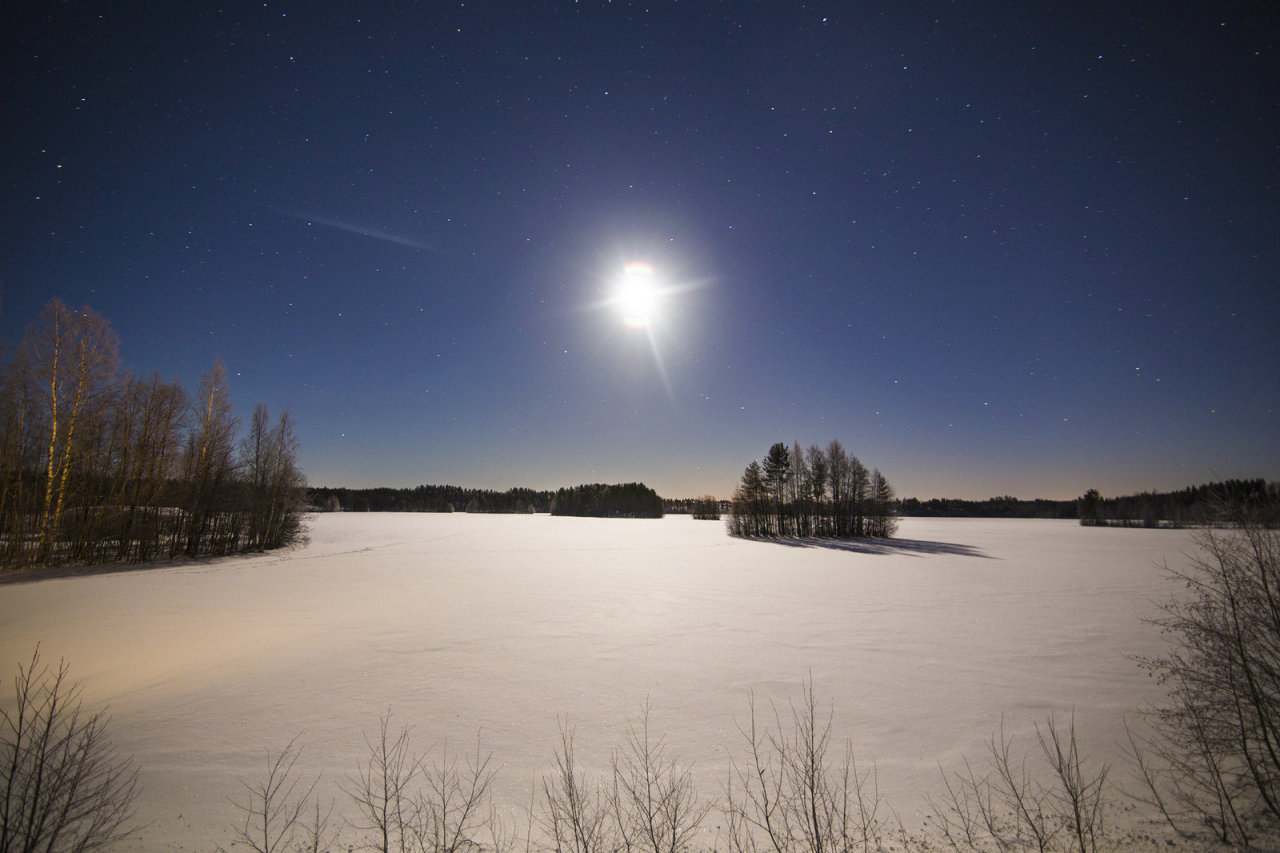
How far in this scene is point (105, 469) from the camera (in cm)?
2417

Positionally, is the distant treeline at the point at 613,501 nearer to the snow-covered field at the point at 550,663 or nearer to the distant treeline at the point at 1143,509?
the distant treeline at the point at 1143,509

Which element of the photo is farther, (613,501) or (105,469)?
(613,501)

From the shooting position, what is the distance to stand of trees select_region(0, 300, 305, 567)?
20734 mm

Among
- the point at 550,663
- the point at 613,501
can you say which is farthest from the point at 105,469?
the point at 613,501

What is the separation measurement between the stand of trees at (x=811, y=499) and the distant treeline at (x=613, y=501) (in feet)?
199

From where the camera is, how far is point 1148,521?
68.2 m

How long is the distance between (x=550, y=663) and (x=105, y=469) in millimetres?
29277

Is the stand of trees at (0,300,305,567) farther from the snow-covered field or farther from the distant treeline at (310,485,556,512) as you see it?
the distant treeline at (310,485,556,512)

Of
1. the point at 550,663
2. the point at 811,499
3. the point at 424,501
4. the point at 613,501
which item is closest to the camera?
the point at 550,663

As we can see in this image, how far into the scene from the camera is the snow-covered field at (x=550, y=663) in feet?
21.6

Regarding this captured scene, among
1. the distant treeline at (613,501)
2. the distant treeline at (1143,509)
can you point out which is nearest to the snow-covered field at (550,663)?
the distant treeline at (1143,509)

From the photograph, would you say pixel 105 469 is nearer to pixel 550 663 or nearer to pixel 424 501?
pixel 550 663

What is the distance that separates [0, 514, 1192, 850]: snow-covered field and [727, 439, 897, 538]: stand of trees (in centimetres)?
3207

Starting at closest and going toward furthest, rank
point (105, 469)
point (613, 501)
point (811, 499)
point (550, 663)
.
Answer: point (550, 663), point (105, 469), point (811, 499), point (613, 501)
